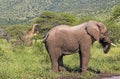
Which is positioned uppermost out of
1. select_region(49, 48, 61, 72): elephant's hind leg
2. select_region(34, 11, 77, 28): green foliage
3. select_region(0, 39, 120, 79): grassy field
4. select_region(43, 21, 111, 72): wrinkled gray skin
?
select_region(43, 21, 111, 72): wrinkled gray skin

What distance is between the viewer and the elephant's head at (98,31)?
1289 centimetres

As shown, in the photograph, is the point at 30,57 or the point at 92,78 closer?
the point at 92,78

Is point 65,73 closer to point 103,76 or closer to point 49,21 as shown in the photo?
point 103,76

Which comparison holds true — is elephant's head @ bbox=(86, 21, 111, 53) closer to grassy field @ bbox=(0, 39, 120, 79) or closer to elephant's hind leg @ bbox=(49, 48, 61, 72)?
grassy field @ bbox=(0, 39, 120, 79)

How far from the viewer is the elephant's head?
1289 cm

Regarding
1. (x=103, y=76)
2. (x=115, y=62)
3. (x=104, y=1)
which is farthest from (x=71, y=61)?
(x=104, y=1)

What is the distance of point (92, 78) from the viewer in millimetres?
12289

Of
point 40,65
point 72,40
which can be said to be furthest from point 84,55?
point 40,65

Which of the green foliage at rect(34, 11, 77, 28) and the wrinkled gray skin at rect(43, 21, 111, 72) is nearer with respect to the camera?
the wrinkled gray skin at rect(43, 21, 111, 72)

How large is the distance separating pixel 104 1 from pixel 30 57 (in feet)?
575

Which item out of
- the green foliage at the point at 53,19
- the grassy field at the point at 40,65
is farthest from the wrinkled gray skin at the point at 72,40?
the green foliage at the point at 53,19

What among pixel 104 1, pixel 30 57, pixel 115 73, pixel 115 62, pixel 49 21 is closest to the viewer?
pixel 115 73

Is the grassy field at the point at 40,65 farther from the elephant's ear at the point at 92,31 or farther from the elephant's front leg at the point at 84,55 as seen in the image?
the elephant's ear at the point at 92,31

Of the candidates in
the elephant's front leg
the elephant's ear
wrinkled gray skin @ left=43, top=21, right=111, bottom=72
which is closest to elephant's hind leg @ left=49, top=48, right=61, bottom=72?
wrinkled gray skin @ left=43, top=21, right=111, bottom=72
